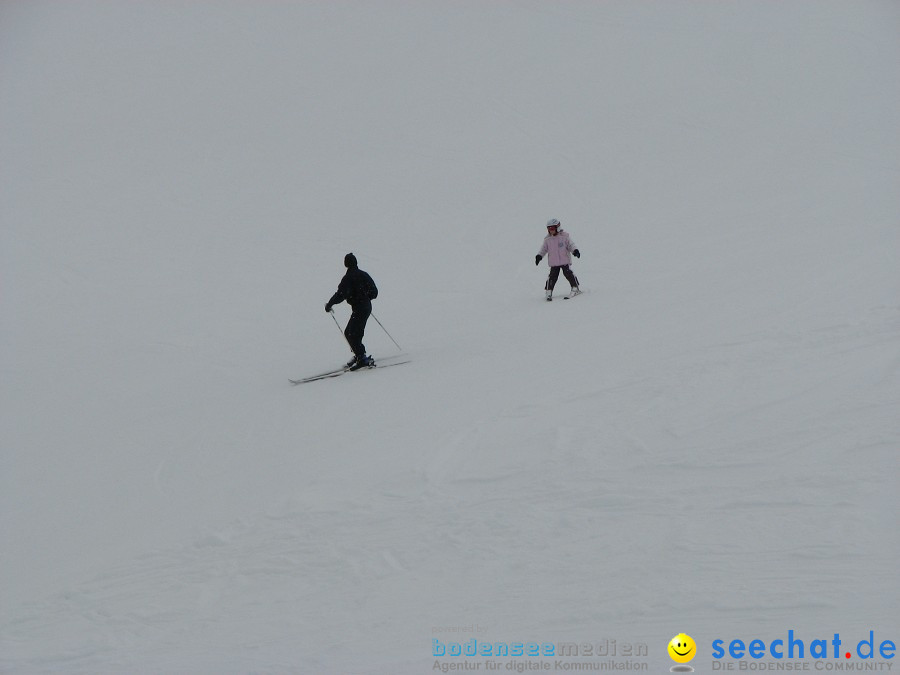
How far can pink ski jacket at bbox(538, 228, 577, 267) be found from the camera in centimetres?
1368

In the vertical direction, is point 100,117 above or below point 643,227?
above

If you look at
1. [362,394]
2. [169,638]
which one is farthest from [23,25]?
[169,638]

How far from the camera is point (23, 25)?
133ft

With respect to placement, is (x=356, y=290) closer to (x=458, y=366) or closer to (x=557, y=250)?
(x=458, y=366)

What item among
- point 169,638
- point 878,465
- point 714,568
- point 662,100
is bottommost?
point 169,638

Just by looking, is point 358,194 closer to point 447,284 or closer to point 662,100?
point 447,284

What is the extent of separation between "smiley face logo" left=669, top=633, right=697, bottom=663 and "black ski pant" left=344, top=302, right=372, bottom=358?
6942 millimetres

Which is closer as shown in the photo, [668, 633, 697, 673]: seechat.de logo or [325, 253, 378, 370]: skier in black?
[668, 633, 697, 673]: seechat.de logo

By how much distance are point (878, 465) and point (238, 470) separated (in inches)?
210

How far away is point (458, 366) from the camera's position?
10.2m

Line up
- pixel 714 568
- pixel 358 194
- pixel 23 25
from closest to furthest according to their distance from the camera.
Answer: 1. pixel 714 568
2. pixel 358 194
3. pixel 23 25

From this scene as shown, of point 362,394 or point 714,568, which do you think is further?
point 362,394

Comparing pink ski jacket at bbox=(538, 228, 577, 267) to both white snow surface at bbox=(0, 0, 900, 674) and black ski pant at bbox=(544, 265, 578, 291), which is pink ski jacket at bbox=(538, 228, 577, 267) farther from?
white snow surface at bbox=(0, 0, 900, 674)

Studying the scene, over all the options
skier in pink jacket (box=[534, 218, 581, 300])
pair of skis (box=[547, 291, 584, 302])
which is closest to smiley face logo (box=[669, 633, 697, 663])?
skier in pink jacket (box=[534, 218, 581, 300])
